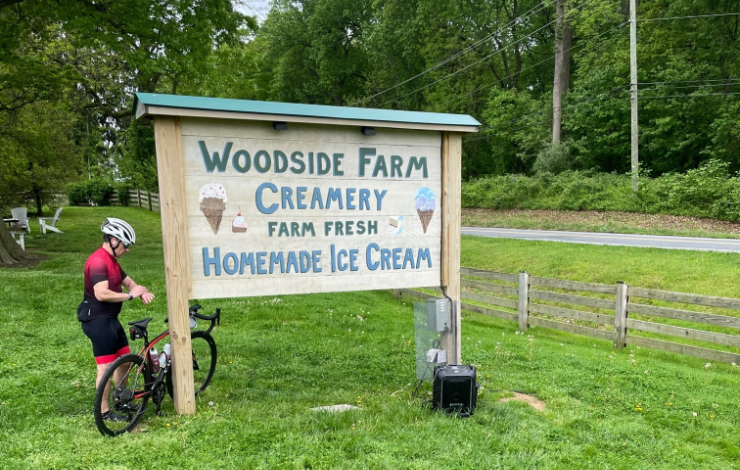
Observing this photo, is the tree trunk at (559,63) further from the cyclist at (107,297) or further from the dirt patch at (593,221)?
the cyclist at (107,297)

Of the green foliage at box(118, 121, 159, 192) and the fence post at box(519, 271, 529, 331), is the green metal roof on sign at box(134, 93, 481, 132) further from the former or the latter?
the green foliage at box(118, 121, 159, 192)

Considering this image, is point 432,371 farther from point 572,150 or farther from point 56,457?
point 572,150

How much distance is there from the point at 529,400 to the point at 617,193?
773 inches

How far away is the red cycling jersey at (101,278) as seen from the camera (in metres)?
4.13

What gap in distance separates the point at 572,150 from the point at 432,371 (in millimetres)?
27529

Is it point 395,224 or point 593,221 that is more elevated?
point 395,224

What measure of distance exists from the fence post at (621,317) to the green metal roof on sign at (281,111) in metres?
4.10

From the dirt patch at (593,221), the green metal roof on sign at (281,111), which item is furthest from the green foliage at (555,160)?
the green metal roof on sign at (281,111)

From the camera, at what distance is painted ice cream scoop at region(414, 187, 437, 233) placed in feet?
17.2

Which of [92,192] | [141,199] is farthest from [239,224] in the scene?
[92,192]

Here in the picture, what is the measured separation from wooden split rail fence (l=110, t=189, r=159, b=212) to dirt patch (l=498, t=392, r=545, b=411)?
3043 cm

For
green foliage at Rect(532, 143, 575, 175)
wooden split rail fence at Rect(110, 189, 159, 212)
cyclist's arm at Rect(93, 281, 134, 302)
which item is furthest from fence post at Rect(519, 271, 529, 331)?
wooden split rail fence at Rect(110, 189, 159, 212)

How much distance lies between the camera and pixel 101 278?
414 centimetres

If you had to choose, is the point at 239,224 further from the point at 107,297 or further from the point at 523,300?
the point at 523,300
